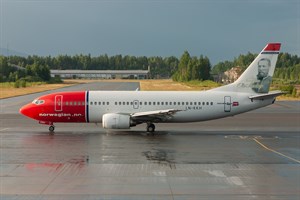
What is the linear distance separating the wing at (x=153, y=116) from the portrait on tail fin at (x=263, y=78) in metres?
7.20

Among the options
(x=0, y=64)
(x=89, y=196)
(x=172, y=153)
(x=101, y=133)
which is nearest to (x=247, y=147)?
(x=172, y=153)

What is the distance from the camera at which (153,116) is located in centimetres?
3434

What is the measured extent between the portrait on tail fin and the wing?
23.6 ft

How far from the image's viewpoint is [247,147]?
28297mm

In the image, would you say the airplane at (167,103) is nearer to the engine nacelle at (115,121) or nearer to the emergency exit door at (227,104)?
the emergency exit door at (227,104)

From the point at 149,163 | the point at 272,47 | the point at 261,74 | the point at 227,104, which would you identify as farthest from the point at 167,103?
the point at 149,163

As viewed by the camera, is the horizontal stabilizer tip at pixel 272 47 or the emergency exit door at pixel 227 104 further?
the horizontal stabilizer tip at pixel 272 47

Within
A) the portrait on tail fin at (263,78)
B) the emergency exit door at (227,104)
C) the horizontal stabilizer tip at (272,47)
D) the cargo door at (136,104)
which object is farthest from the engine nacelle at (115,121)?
the horizontal stabilizer tip at (272,47)

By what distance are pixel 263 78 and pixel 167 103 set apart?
811 centimetres

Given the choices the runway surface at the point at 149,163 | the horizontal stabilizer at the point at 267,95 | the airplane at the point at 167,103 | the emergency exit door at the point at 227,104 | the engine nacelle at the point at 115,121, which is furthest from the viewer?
the emergency exit door at the point at 227,104

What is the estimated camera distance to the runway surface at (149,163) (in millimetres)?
17072

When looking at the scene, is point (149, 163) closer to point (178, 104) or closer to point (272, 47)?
point (178, 104)

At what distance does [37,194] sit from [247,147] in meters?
15.9

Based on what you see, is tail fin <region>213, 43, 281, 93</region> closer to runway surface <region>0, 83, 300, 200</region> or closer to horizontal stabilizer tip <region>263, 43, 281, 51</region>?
horizontal stabilizer tip <region>263, 43, 281, 51</region>
